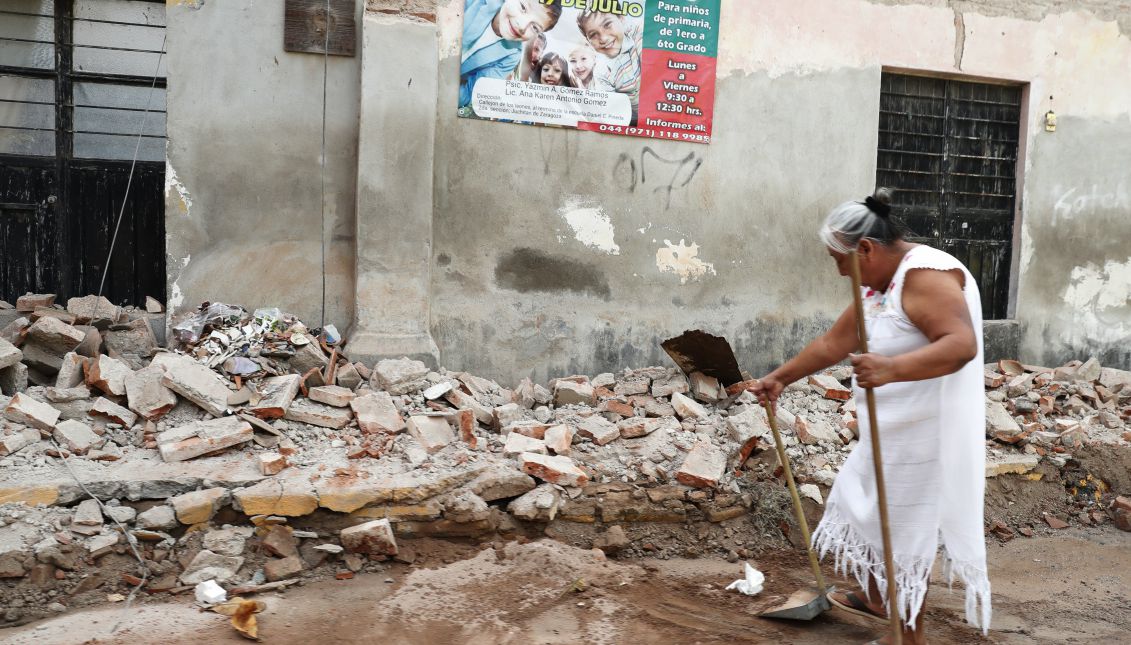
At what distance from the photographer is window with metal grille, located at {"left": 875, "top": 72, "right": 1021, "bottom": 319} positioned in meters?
7.37

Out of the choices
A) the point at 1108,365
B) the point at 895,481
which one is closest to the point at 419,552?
the point at 895,481

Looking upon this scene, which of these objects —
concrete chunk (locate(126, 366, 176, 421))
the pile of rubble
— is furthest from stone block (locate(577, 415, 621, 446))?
concrete chunk (locate(126, 366, 176, 421))

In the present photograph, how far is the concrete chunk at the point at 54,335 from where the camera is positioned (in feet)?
16.8

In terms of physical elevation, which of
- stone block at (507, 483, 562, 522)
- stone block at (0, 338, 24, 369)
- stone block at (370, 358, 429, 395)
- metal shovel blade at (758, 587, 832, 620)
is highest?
stone block at (0, 338, 24, 369)

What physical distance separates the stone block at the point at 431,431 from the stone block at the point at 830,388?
2.72 m

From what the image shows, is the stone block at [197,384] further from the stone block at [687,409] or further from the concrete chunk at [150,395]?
the stone block at [687,409]

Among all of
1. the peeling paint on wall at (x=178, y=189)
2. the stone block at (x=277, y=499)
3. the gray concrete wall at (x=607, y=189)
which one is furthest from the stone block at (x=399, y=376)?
the peeling paint on wall at (x=178, y=189)

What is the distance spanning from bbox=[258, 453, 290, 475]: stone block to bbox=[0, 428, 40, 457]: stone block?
116 cm

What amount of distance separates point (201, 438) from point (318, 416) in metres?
0.65

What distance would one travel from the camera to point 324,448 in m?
4.68

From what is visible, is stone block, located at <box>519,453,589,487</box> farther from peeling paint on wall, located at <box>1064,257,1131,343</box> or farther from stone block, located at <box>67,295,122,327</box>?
peeling paint on wall, located at <box>1064,257,1131,343</box>

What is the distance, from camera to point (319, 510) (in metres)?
4.20

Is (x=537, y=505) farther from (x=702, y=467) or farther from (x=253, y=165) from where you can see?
(x=253, y=165)

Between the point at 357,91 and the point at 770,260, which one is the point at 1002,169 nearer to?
the point at 770,260
